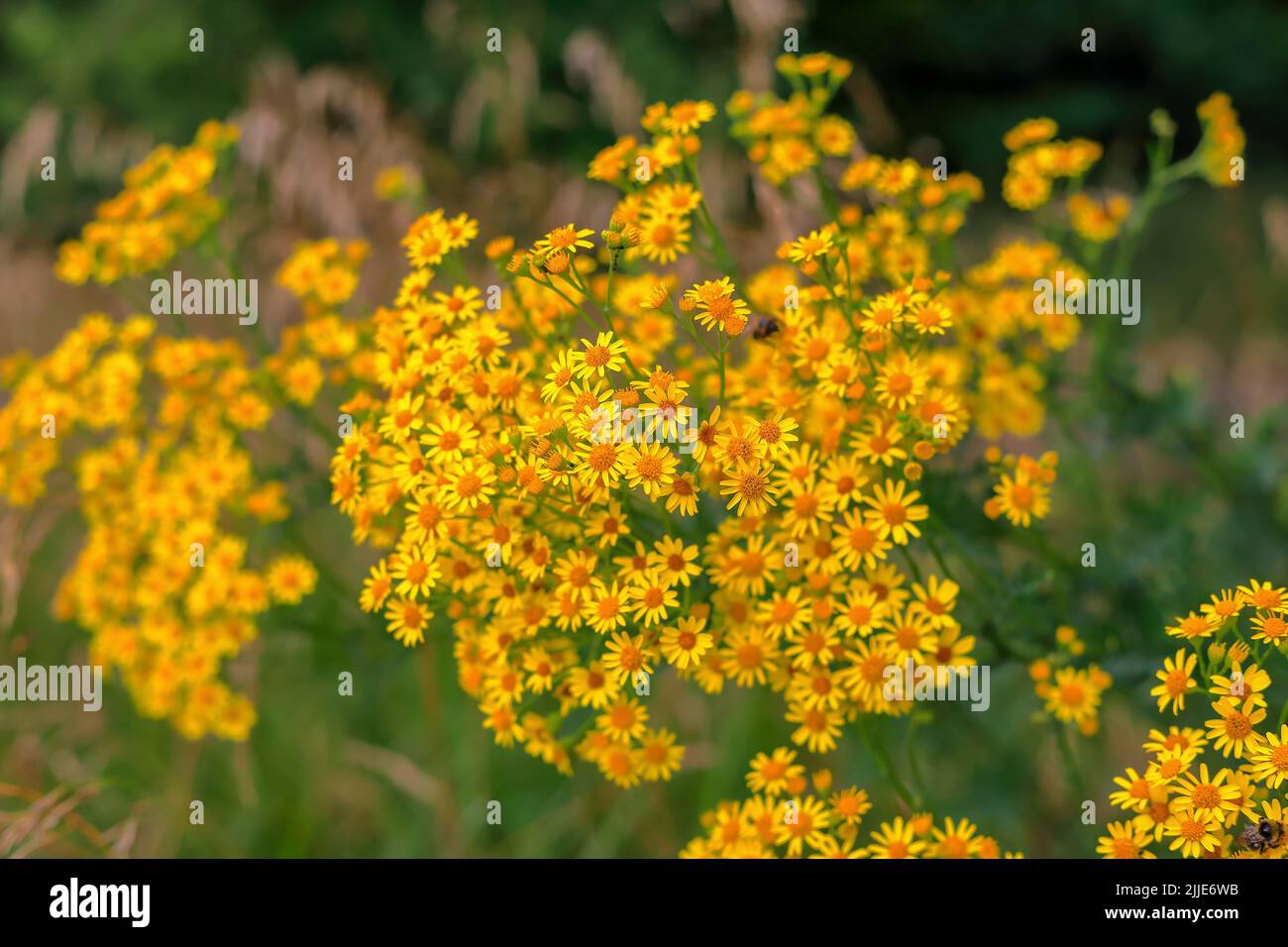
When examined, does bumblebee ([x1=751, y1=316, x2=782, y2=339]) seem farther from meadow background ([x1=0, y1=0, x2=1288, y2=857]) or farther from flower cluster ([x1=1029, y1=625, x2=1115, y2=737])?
flower cluster ([x1=1029, y1=625, x2=1115, y2=737])

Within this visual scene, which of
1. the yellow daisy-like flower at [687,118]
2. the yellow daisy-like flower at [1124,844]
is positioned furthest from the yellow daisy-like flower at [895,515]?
the yellow daisy-like flower at [687,118]

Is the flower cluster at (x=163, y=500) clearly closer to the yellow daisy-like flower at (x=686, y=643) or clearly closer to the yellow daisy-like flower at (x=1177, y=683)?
the yellow daisy-like flower at (x=686, y=643)

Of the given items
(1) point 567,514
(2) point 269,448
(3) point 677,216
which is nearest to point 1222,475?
(3) point 677,216

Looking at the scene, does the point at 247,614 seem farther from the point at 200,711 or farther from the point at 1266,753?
the point at 1266,753

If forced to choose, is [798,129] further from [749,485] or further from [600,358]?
[749,485]

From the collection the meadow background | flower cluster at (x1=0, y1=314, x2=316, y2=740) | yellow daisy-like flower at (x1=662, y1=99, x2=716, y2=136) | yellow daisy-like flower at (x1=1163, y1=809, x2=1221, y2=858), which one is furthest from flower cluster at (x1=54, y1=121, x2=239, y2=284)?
yellow daisy-like flower at (x1=1163, y1=809, x2=1221, y2=858)

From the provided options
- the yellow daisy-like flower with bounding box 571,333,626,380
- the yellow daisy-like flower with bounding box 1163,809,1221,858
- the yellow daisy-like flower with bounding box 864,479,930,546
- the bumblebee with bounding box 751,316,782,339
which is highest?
the bumblebee with bounding box 751,316,782,339

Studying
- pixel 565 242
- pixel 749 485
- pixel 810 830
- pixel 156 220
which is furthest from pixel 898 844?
pixel 156 220
